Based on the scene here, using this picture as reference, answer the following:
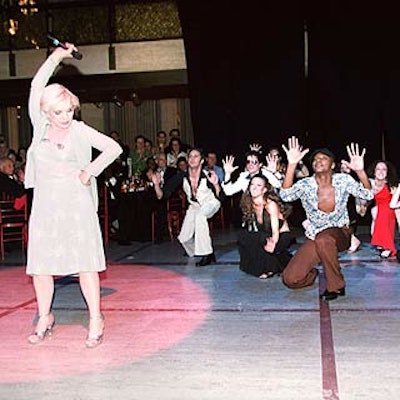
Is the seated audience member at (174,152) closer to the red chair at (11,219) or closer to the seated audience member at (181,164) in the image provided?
the seated audience member at (181,164)

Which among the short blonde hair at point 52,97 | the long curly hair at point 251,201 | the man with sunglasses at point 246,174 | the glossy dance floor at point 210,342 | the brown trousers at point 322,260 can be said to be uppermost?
the short blonde hair at point 52,97

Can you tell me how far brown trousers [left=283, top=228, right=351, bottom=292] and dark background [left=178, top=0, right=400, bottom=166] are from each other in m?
5.58

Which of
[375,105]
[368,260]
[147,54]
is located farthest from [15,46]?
[368,260]

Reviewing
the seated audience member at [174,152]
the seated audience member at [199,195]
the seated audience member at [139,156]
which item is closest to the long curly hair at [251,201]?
the seated audience member at [199,195]

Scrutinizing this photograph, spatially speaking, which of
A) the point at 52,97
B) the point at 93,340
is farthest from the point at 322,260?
the point at 52,97

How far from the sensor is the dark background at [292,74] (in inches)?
442

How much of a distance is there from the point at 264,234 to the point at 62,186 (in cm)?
301

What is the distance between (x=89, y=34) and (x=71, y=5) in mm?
638

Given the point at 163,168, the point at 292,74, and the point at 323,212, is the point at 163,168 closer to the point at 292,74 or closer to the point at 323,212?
the point at 292,74

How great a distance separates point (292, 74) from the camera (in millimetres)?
11484

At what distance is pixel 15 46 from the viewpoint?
1463 centimetres

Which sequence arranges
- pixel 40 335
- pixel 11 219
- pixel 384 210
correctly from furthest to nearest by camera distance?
pixel 11 219 → pixel 384 210 → pixel 40 335

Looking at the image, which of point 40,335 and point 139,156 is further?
point 139,156

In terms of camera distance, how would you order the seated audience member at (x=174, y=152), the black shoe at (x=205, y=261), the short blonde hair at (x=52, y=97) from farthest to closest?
the seated audience member at (x=174, y=152) → the black shoe at (x=205, y=261) → the short blonde hair at (x=52, y=97)
